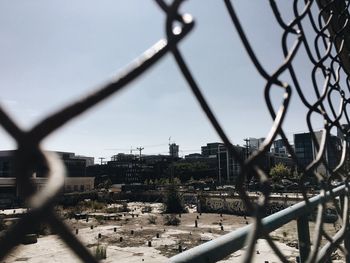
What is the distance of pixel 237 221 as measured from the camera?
1958 centimetres

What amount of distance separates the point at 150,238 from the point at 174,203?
8.69 m

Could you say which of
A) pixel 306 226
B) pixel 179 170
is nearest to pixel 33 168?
pixel 306 226

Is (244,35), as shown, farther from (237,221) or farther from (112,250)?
(237,221)

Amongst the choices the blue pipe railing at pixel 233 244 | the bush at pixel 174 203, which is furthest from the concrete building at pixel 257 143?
the bush at pixel 174 203

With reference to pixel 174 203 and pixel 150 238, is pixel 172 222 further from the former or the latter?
pixel 174 203

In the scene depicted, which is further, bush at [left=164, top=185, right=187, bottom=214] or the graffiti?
bush at [left=164, top=185, right=187, bottom=214]

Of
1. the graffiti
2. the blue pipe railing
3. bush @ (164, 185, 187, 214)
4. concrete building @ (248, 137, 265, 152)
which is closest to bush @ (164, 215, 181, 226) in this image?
the graffiti

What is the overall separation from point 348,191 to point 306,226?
15 cm

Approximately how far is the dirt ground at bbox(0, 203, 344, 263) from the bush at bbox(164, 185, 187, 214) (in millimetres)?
1212

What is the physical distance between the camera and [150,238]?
53.0ft

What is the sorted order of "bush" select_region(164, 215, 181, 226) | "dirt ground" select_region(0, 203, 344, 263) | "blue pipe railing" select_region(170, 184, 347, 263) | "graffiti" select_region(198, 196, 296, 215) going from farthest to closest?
"graffiti" select_region(198, 196, 296, 215) < "bush" select_region(164, 215, 181, 226) < "dirt ground" select_region(0, 203, 344, 263) < "blue pipe railing" select_region(170, 184, 347, 263)

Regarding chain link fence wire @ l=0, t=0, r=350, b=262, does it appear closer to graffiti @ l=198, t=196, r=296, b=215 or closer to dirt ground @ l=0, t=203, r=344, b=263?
dirt ground @ l=0, t=203, r=344, b=263

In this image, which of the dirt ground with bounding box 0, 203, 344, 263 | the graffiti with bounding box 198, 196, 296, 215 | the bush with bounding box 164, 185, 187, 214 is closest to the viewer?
the dirt ground with bounding box 0, 203, 344, 263

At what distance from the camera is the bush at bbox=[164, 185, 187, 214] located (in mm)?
24562
